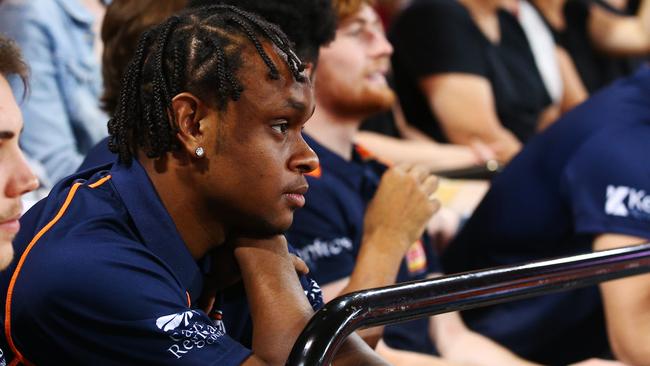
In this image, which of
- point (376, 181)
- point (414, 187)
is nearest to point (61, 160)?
point (376, 181)

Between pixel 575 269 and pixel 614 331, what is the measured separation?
713 mm

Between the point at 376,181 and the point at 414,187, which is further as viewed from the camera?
the point at 376,181

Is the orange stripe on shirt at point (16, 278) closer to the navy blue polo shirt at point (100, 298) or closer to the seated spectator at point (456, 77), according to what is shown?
the navy blue polo shirt at point (100, 298)

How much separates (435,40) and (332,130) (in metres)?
1.30

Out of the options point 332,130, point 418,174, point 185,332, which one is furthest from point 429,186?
point 185,332

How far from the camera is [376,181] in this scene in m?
2.35

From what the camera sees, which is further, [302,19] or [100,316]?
[302,19]

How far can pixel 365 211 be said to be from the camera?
2250 millimetres

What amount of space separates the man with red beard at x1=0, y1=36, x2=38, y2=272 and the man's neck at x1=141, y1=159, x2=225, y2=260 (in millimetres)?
158

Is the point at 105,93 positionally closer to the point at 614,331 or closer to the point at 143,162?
the point at 143,162

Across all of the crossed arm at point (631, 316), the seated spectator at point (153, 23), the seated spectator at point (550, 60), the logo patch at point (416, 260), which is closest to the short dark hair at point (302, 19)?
the seated spectator at point (153, 23)

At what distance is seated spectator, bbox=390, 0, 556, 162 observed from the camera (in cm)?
355

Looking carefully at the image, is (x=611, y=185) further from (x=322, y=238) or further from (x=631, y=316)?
(x=322, y=238)

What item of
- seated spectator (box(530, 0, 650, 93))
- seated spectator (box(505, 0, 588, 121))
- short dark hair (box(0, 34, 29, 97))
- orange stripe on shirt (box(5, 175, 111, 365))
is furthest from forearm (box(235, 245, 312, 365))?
seated spectator (box(530, 0, 650, 93))
